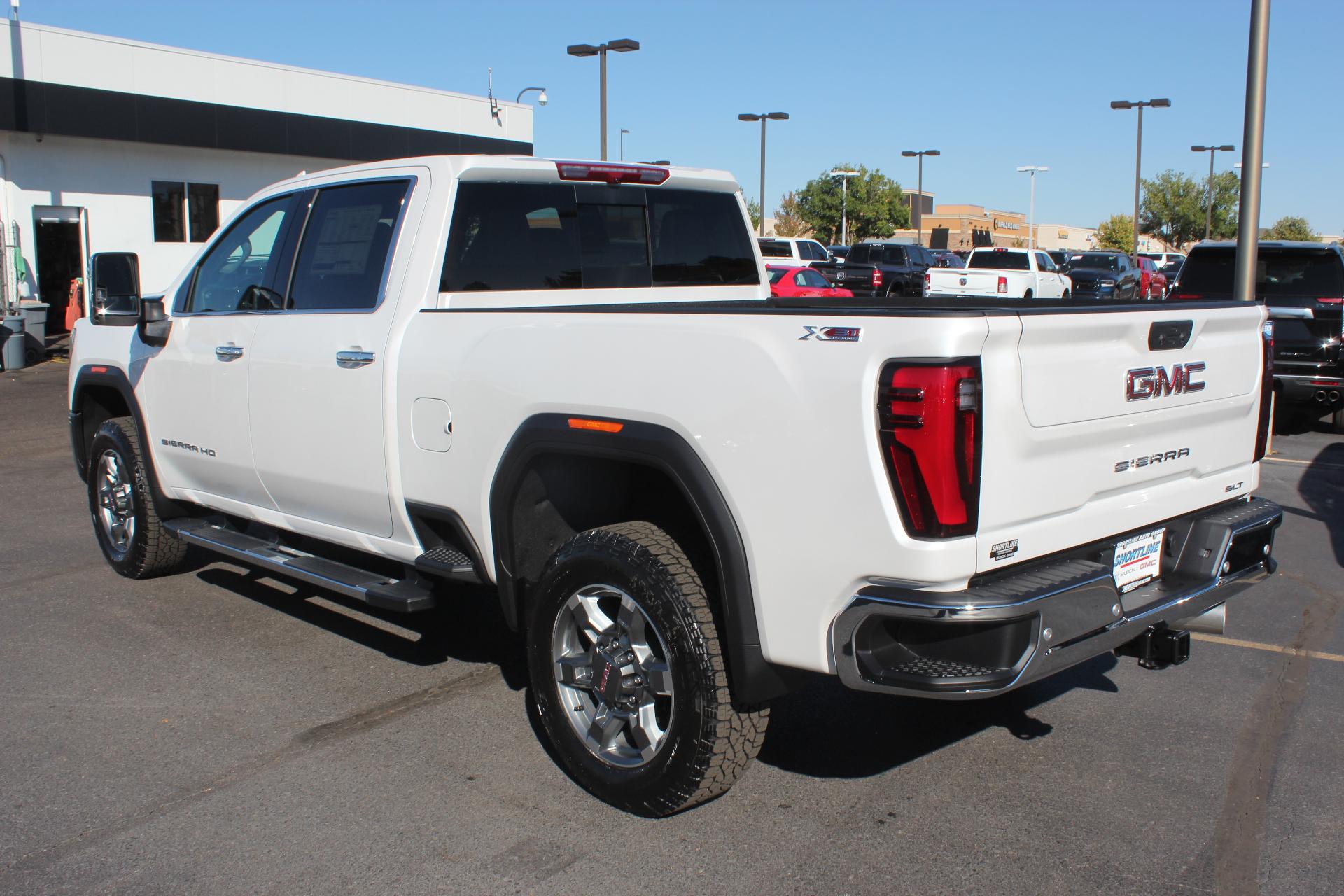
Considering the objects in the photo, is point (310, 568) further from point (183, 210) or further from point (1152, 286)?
point (1152, 286)

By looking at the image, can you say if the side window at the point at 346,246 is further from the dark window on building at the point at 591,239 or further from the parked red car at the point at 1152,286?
the parked red car at the point at 1152,286

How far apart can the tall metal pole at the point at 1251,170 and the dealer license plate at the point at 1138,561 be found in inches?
327

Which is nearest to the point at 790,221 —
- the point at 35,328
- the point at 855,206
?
the point at 855,206

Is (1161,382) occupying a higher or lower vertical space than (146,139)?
lower

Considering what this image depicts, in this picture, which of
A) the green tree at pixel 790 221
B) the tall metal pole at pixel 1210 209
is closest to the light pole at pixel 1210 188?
the tall metal pole at pixel 1210 209

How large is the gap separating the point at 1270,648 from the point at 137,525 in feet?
19.1

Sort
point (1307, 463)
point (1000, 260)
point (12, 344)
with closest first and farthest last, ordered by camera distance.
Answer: point (1307, 463) → point (12, 344) → point (1000, 260)

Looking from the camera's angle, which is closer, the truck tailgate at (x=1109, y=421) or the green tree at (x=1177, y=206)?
the truck tailgate at (x=1109, y=421)

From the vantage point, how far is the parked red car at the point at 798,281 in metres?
23.1

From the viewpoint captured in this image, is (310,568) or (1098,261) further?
(1098,261)

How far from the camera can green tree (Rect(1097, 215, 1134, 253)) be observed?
3046 inches

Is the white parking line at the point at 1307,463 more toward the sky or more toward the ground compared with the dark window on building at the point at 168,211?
more toward the ground

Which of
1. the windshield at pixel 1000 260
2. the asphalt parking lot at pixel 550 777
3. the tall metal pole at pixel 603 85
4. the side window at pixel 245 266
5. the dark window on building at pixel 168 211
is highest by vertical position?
the tall metal pole at pixel 603 85

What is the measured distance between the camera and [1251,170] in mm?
11180
